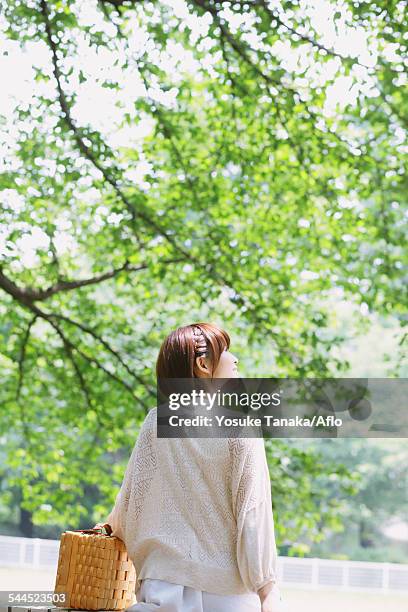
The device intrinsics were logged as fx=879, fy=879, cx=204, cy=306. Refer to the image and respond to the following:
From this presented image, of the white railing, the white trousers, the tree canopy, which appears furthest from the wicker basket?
the white railing

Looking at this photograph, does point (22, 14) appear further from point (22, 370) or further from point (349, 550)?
point (349, 550)

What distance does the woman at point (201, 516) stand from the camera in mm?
1613

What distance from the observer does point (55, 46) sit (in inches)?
167

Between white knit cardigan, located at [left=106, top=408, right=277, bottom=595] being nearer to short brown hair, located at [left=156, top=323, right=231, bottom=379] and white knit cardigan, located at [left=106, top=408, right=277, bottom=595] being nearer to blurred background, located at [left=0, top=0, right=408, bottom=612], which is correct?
short brown hair, located at [left=156, top=323, right=231, bottom=379]

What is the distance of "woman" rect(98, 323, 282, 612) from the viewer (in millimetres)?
1613

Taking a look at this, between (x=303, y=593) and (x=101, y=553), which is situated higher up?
(x=303, y=593)

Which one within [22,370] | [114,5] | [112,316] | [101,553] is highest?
[114,5]

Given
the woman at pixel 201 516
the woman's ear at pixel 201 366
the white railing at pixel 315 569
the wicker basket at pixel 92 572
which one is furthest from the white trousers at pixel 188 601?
the white railing at pixel 315 569

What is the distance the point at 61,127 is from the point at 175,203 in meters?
0.69

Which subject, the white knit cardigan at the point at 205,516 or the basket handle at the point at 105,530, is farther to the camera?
the basket handle at the point at 105,530

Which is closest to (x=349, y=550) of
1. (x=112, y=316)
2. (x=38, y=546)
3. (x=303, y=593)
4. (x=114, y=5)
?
(x=303, y=593)

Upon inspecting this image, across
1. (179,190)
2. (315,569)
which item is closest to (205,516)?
(179,190)

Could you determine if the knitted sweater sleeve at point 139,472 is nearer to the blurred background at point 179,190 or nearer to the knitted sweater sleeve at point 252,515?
the knitted sweater sleeve at point 252,515

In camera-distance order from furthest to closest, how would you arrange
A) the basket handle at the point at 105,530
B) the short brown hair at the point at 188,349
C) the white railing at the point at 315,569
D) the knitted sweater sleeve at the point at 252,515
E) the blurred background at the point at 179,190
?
the white railing at the point at 315,569
the blurred background at the point at 179,190
the basket handle at the point at 105,530
the short brown hair at the point at 188,349
the knitted sweater sleeve at the point at 252,515
